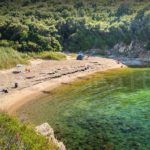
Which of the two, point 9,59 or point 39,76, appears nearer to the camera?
point 39,76

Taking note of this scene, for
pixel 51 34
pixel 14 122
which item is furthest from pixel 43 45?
pixel 14 122

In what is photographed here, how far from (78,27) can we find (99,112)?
272 feet

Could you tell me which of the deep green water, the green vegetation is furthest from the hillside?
the green vegetation

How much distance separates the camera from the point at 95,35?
122812 mm

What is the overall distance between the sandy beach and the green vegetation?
69.2 feet

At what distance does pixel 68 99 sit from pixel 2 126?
1242 inches

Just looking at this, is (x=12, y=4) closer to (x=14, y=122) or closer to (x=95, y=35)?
(x=95, y=35)

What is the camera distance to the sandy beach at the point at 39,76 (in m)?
55.5

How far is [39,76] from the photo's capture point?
229ft

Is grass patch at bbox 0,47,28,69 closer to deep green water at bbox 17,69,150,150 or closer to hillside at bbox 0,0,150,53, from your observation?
Answer: hillside at bbox 0,0,150,53

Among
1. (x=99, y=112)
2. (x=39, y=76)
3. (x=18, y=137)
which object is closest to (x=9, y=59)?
(x=39, y=76)

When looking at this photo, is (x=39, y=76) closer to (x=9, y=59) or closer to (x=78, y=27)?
Result: (x=9, y=59)

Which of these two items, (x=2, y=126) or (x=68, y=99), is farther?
(x=68, y=99)

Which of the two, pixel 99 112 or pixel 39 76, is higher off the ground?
pixel 99 112
